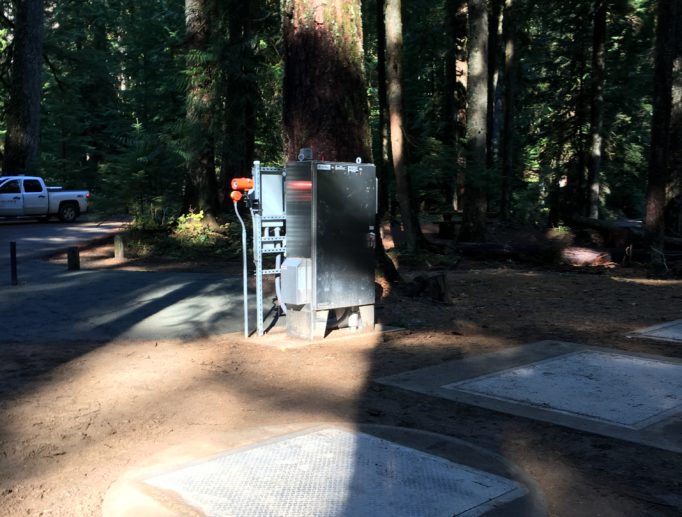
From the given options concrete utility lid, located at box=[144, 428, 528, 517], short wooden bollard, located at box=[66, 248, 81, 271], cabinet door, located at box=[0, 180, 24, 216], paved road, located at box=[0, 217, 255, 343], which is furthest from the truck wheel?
concrete utility lid, located at box=[144, 428, 528, 517]

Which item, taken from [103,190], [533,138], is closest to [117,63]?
[533,138]

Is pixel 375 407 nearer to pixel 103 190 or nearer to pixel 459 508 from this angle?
pixel 459 508

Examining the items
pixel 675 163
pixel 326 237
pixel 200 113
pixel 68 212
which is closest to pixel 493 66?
pixel 675 163

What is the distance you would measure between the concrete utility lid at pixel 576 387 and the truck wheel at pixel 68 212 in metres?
29.7

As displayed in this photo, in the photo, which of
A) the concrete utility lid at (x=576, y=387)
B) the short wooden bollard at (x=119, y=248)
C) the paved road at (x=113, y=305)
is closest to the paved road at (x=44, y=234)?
the short wooden bollard at (x=119, y=248)

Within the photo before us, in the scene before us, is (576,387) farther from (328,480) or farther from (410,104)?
(410,104)

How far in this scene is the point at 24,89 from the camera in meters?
33.7

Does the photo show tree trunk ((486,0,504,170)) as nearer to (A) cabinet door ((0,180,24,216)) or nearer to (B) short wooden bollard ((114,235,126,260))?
(B) short wooden bollard ((114,235,126,260))

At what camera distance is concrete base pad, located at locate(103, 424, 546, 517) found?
3867 mm

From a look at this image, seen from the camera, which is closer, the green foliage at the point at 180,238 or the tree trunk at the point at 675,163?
the green foliage at the point at 180,238

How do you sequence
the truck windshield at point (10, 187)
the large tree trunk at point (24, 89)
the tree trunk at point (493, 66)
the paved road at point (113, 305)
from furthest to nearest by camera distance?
the large tree trunk at point (24, 89) → the truck windshield at point (10, 187) → the tree trunk at point (493, 66) → the paved road at point (113, 305)

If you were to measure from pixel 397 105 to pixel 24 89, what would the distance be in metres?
23.4

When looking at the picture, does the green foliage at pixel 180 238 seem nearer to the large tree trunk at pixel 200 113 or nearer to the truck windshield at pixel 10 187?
the large tree trunk at pixel 200 113

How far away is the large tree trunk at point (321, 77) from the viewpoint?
10406 millimetres
